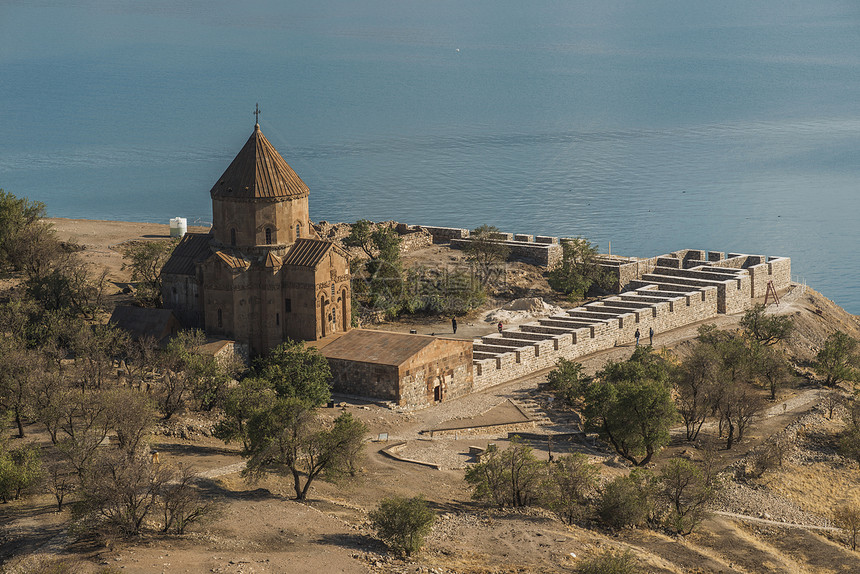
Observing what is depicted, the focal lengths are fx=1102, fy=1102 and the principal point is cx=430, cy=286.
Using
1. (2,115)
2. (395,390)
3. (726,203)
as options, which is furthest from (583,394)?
(2,115)

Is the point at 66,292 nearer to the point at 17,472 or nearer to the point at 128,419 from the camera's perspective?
the point at 128,419

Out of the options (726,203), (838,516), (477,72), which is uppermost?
(477,72)

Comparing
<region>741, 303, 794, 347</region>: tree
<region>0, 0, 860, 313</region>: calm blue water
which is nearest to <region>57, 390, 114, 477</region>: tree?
<region>741, 303, 794, 347</region>: tree

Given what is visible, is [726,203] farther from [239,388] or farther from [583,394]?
[239,388]

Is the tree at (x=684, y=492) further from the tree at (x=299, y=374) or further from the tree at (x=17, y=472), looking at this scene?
the tree at (x=17, y=472)

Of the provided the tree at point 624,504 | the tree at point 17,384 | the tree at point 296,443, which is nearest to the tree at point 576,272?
the tree at point 624,504
